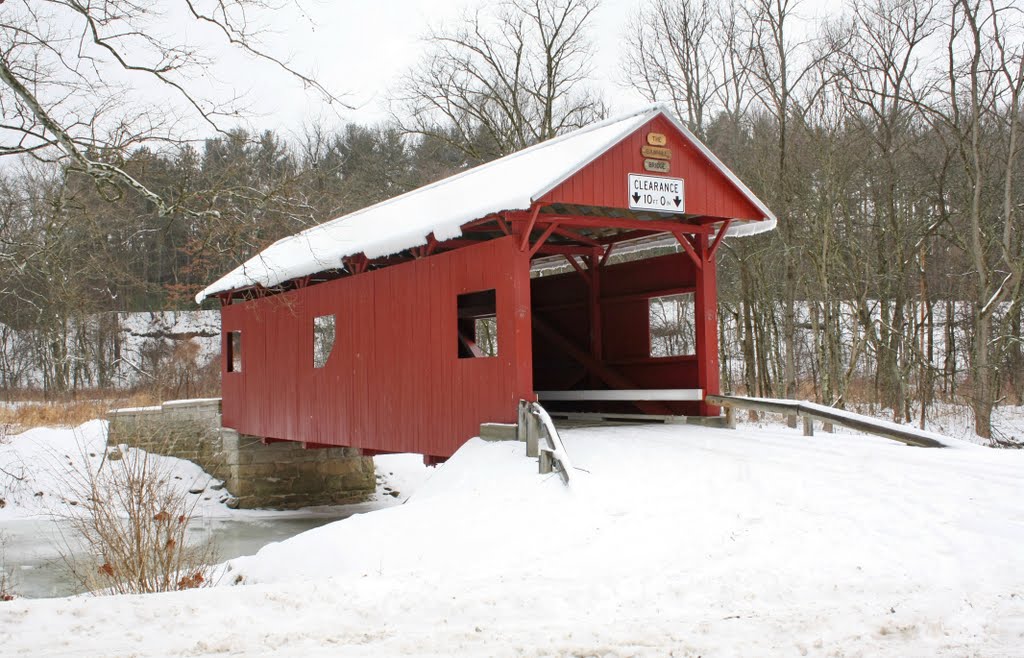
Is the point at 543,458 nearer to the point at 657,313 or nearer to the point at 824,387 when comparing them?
the point at 824,387

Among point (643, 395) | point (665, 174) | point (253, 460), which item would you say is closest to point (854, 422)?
point (643, 395)

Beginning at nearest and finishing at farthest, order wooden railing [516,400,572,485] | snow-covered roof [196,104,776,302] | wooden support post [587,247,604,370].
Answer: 1. wooden railing [516,400,572,485]
2. snow-covered roof [196,104,776,302]
3. wooden support post [587,247,604,370]

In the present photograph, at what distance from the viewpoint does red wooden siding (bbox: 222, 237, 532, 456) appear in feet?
31.7

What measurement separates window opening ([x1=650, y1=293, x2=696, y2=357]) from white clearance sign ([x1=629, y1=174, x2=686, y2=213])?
1412 centimetres

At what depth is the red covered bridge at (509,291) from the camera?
9.62m

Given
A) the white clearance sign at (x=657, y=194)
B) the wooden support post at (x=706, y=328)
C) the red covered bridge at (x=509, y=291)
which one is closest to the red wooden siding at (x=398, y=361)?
the red covered bridge at (x=509, y=291)

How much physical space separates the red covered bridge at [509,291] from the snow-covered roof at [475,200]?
0.03m

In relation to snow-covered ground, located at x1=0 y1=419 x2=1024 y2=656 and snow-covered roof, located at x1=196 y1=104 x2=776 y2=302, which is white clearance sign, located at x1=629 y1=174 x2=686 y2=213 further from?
snow-covered ground, located at x1=0 y1=419 x2=1024 y2=656

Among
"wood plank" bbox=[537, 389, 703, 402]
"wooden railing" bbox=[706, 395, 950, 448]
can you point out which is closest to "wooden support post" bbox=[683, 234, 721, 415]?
"wood plank" bbox=[537, 389, 703, 402]

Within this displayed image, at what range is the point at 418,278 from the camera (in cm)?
1136

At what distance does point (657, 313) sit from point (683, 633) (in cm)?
2840

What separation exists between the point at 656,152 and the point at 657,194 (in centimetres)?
48

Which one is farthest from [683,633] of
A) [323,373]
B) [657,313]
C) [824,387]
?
[657,313]

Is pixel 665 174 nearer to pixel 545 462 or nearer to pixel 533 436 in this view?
pixel 533 436
